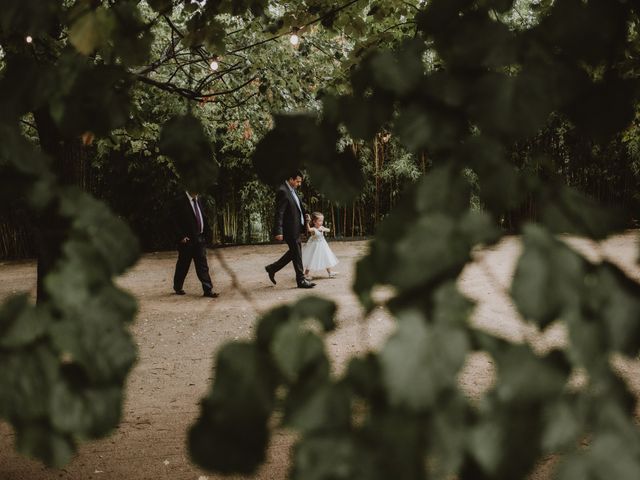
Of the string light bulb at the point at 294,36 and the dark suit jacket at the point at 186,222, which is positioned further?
the dark suit jacket at the point at 186,222

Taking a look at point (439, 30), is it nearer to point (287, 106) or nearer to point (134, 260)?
point (134, 260)

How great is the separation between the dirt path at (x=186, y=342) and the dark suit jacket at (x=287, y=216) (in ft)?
2.92

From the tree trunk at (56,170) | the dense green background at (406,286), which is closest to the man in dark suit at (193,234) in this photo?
the tree trunk at (56,170)

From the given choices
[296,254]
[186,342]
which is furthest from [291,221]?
[186,342]

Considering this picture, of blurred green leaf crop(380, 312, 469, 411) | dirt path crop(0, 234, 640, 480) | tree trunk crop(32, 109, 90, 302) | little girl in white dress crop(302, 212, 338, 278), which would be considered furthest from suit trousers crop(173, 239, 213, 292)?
blurred green leaf crop(380, 312, 469, 411)

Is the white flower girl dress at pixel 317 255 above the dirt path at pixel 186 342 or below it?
above

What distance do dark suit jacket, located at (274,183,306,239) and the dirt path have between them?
89 centimetres

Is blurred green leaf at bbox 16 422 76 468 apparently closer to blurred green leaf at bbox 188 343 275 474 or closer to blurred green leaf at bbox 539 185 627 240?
blurred green leaf at bbox 188 343 275 474

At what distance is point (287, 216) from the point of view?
7.68m

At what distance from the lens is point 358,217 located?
14367 mm

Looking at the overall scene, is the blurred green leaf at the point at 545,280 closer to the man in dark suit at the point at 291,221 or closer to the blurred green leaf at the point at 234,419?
the blurred green leaf at the point at 234,419

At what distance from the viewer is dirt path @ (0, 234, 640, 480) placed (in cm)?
302

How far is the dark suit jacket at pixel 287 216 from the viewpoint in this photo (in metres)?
7.50

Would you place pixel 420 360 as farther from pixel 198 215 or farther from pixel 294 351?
pixel 198 215
